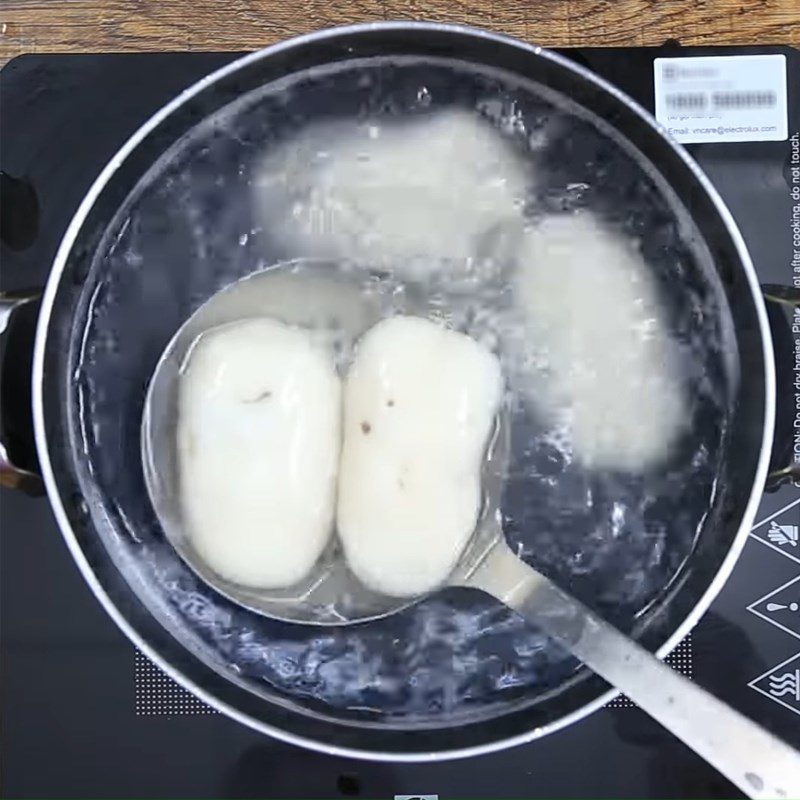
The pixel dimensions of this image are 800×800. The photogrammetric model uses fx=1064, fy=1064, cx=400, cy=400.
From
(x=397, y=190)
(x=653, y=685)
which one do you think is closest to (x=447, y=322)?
(x=397, y=190)

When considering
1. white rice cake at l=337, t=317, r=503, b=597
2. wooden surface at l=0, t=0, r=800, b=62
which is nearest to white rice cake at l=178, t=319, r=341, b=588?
white rice cake at l=337, t=317, r=503, b=597

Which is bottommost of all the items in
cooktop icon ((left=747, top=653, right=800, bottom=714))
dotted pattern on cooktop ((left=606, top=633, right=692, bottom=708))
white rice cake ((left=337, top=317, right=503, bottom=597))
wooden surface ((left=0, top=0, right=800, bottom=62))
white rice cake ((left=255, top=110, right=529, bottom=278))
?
cooktop icon ((left=747, top=653, right=800, bottom=714))

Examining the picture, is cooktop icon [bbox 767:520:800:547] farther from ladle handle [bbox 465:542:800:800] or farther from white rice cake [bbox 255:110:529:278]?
white rice cake [bbox 255:110:529:278]

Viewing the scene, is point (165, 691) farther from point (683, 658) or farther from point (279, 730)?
point (683, 658)

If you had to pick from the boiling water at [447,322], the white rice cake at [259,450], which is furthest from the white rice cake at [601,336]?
the white rice cake at [259,450]

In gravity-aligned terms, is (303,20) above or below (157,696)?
above

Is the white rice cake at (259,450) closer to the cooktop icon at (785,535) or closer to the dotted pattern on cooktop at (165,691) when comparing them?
the dotted pattern on cooktop at (165,691)
